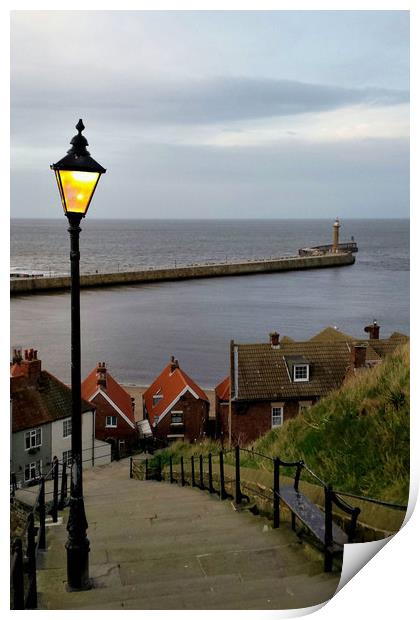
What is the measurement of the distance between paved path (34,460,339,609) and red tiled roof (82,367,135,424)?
7.36 metres

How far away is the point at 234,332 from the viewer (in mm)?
17484

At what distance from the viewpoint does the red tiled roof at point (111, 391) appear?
11008mm

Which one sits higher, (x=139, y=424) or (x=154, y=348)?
(x=154, y=348)

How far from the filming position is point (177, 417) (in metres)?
13.7

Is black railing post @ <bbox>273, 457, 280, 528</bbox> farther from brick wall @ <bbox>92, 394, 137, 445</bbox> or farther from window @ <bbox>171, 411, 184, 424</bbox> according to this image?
window @ <bbox>171, 411, 184, 424</bbox>

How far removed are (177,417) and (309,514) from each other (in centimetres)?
1083

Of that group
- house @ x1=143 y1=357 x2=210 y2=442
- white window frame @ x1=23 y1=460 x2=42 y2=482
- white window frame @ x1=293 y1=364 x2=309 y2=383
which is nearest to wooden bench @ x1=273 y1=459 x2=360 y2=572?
white window frame @ x1=23 y1=460 x2=42 y2=482

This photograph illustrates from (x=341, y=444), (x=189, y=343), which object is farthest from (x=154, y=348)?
(x=341, y=444)

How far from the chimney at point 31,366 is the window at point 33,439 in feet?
3.13

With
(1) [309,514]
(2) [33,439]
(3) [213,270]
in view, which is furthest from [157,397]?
(3) [213,270]

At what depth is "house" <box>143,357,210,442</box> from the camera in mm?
13547

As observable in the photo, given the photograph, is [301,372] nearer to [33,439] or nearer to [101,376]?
[101,376]
